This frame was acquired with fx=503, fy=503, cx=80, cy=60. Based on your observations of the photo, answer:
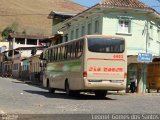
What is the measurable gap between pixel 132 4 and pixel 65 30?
13.8 meters

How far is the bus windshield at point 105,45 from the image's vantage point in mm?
26906

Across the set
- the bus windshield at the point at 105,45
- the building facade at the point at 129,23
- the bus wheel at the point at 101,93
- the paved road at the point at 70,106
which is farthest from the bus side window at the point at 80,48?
the building facade at the point at 129,23

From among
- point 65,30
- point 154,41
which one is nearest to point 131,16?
point 154,41

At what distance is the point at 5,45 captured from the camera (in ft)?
394

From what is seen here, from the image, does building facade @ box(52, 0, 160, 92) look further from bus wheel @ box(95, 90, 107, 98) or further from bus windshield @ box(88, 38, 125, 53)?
bus windshield @ box(88, 38, 125, 53)

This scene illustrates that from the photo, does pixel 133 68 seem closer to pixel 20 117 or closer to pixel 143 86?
pixel 143 86

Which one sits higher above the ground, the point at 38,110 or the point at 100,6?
the point at 100,6

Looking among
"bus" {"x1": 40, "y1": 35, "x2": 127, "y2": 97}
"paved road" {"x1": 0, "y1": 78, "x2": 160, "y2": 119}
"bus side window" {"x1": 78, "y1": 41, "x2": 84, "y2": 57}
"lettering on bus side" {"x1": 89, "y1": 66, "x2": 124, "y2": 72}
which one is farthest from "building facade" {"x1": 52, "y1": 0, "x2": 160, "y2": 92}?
"paved road" {"x1": 0, "y1": 78, "x2": 160, "y2": 119}

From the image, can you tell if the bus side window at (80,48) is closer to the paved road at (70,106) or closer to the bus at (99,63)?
the bus at (99,63)

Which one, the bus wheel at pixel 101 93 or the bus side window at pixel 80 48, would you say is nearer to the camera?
the bus side window at pixel 80 48

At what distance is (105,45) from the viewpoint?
27141mm

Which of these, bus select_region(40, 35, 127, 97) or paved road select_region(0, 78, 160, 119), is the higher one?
bus select_region(40, 35, 127, 97)

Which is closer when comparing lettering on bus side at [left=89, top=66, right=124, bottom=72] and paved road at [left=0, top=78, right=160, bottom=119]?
paved road at [left=0, top=78, right=160, bottom=119]

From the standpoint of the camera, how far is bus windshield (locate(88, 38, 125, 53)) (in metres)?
26.9
